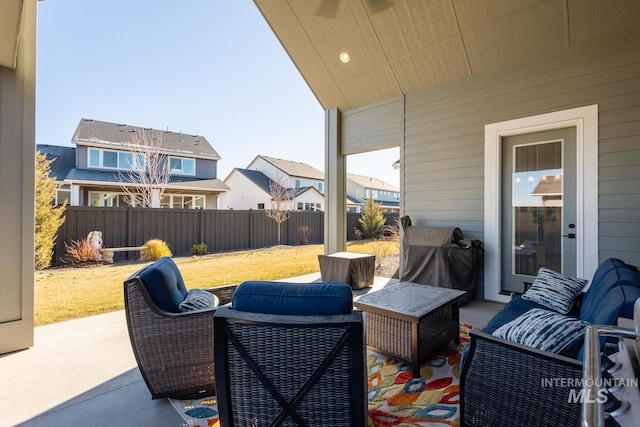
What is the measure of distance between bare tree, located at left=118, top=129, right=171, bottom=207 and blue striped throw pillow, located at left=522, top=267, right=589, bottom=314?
11.3 metres

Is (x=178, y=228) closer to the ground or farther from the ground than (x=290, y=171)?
closer to the ground

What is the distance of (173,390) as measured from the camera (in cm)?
202

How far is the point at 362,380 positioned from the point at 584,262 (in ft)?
12.0

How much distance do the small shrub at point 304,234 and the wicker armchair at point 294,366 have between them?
35.1 feet

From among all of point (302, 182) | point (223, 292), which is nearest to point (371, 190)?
point (302, 182)

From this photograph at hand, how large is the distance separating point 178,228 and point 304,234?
5048 mm

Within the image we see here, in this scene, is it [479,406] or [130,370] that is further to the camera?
[130,370]

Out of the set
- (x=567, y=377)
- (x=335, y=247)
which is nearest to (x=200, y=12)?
(x=335, y=247)

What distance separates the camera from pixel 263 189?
16.9m

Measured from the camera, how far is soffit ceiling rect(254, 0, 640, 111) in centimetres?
346

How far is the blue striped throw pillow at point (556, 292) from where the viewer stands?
2428mm

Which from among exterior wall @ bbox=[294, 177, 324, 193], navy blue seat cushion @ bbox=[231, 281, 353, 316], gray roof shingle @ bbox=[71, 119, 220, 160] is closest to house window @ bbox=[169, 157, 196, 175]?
gray roof shingle @ bbox=[71, 119, 220, 160]

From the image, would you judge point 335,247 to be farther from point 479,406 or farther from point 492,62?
point 479,406

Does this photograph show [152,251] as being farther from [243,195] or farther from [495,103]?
[243,195]
